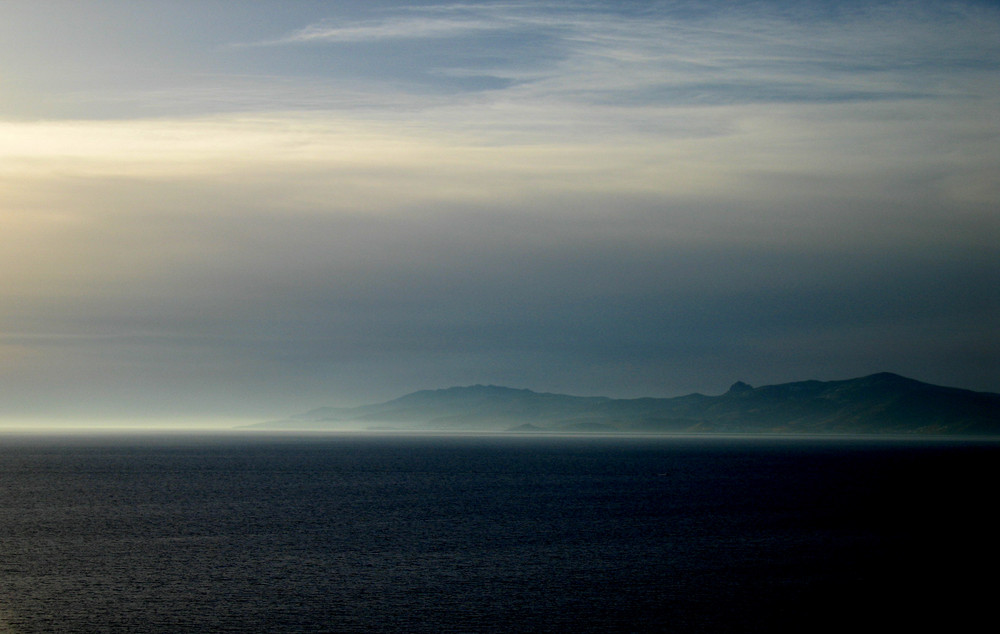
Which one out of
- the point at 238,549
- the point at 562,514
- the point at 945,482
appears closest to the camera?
the point at 238,549

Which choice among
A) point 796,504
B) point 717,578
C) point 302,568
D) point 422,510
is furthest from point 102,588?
point 796,504

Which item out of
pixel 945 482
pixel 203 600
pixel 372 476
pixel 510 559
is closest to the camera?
pixel 203 600

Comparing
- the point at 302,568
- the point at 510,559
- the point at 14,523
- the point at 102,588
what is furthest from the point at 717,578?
the point at 14,523

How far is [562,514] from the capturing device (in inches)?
4555

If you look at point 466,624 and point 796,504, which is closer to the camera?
point 466,624

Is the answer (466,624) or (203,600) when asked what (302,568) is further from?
(466,624)

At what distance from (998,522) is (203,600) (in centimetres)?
9287

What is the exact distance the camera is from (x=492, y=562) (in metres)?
78.6

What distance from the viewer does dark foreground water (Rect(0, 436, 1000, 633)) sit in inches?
2359

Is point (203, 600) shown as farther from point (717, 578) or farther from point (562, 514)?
point (562, 514)

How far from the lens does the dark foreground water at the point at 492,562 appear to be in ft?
197

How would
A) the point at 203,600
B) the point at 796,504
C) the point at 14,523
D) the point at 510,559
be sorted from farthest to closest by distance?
the point at 796,504, the point at 14,523, the point at 510,559, the point at 203,600

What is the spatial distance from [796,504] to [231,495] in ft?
275

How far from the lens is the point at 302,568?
7562 centimetres
